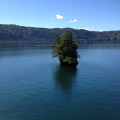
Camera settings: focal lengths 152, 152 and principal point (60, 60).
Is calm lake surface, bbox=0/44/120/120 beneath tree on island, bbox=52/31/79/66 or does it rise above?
beneath

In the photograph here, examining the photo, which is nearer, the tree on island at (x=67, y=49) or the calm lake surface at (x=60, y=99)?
the calm lake surface at (x=60, y=99)

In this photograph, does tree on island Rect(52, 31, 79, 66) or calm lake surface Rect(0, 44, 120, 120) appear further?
tree on island Rect(52, 31, 79, 66)

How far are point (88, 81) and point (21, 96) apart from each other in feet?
81.7

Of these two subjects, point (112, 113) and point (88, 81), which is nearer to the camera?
point (112, 113)

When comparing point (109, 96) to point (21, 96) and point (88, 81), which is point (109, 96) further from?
point (21, 96)

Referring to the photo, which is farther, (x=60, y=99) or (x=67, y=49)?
(x=67, y=49)

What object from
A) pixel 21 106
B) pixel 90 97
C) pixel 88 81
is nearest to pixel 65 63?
pixel 88 81

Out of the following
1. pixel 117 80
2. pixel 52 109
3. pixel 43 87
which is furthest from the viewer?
pixel 117 80

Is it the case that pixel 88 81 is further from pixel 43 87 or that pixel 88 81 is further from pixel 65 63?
pixel 65 63

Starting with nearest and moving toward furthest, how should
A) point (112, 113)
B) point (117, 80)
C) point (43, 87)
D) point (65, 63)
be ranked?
point (112, 113) < point (43, 87) < point (117, 80) < point (65, 63)

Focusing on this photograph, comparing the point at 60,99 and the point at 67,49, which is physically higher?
the point at 67,49

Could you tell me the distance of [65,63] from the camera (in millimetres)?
83062

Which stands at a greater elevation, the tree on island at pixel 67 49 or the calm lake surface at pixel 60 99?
the tree on island at pixel 67 49

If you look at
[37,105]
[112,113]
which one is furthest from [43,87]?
[112,113]
